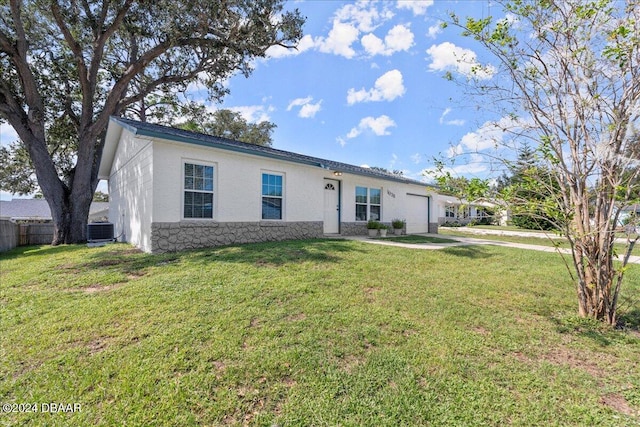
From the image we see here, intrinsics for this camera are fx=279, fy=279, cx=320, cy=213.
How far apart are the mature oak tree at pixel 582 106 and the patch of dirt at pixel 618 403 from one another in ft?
5.17

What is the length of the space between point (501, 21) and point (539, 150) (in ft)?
5.46

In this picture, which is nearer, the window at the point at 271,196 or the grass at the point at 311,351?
the grass at the point at 311,351

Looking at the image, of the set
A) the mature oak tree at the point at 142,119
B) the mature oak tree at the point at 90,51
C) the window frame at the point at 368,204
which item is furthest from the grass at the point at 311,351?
the mature oak tree at the point at 142,119

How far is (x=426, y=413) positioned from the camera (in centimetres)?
203

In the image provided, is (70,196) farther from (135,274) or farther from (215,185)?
(135,274)

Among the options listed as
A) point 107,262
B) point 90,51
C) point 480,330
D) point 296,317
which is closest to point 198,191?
point 107,262

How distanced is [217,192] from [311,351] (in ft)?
21.5

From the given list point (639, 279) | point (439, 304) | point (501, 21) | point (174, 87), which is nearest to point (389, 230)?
point (639, 279)

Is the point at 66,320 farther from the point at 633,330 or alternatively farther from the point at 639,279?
the point at 639,279

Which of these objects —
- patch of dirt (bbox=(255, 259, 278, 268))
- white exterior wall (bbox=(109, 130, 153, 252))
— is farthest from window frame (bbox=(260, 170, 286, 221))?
patch of dirt (bbox=(255, 259, 278, 268))

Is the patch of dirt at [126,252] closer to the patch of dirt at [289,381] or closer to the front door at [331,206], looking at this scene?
the front door at [331,206]

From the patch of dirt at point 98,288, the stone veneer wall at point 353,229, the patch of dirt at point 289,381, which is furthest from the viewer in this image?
the stone veneer wall at point 353,229

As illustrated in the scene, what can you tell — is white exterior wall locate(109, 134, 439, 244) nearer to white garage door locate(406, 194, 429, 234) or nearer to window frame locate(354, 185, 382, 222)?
window frame locate(354, 185, 382, 222)

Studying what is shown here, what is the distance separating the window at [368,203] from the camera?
41.7 ft
